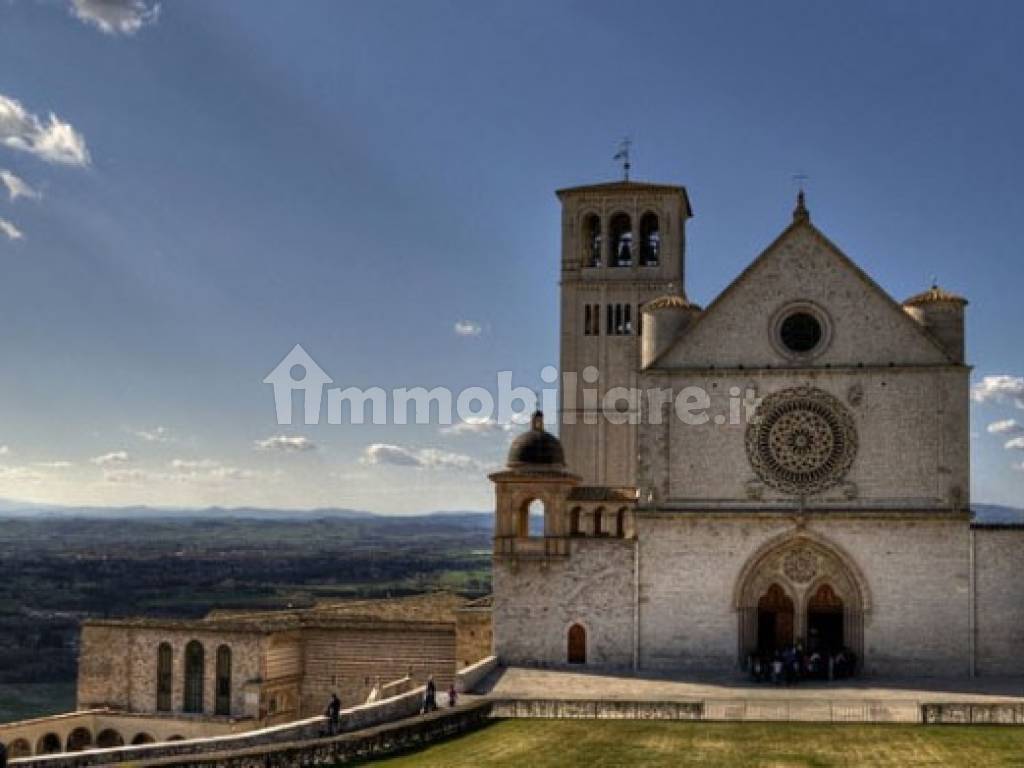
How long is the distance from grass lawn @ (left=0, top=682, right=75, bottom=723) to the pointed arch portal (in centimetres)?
3980

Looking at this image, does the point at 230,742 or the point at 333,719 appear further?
the point at 333,719

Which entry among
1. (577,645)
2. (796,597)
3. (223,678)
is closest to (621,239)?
(796,597)

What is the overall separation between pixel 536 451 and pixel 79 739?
1543 cm

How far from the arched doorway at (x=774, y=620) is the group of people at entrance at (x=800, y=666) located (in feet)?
2.34

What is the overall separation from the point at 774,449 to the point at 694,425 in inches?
87.8

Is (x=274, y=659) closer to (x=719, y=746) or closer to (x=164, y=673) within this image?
(x=164, y=673)

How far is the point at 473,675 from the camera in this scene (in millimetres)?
34688

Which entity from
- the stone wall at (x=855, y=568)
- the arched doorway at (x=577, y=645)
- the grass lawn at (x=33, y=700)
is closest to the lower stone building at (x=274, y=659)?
the arched doorway at (x=577, y=645)

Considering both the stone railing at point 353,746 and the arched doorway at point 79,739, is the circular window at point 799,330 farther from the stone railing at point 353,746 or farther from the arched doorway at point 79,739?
the arched doorway at point 79,739

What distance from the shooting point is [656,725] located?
98.6 feet

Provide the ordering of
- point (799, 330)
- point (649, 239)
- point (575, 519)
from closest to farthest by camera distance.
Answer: point (799, 330)
point (575, 519)
point (649, 239)

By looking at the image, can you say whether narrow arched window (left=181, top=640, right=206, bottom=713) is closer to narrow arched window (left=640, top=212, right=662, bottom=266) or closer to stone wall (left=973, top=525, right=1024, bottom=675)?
narrow arched window (left=640, top=212, right=662, bottom=266)

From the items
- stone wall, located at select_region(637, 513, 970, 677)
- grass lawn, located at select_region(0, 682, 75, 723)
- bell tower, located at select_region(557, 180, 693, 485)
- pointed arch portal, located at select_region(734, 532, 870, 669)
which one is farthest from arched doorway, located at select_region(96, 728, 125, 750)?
grass lawn, located at select_region(0, 682, 75, 723)

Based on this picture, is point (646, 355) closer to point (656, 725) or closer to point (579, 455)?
point (579, 455)
